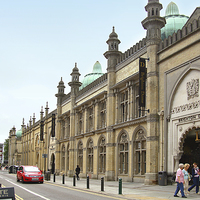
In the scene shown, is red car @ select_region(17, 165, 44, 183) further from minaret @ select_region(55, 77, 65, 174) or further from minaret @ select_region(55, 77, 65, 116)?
minaret @ select_region(55, 77, 65, 116)

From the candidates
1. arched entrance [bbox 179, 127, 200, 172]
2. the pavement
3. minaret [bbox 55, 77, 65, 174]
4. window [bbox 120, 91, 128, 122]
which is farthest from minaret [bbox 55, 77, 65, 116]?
arched entrance [bbox 179, 127, 200, 172]

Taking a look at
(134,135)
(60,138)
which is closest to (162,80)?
(134,135)

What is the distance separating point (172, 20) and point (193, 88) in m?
18.1

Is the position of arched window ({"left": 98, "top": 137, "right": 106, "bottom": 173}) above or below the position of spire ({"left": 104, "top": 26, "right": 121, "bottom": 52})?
below

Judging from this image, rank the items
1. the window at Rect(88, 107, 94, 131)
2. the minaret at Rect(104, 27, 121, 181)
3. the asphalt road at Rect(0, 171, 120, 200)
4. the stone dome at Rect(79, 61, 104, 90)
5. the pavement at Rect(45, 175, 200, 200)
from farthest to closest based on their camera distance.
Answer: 1. the stone dome at Rect(79, 61, 104, 90)
2. the window at Rect(88, 107, 94, 131)
3. the minaret at Rect(104, 27, 121, 181)
4. the asphalt road at Rect(0, 171, 120, 200)
5. the pavement at Rect(45, 175, 200, 200)

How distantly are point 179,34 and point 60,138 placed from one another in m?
27.9

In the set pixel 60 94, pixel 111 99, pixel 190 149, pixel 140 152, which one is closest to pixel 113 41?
pixel 111 99

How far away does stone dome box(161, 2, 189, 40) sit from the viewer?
3267 cm

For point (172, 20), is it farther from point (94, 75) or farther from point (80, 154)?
point (94, 75)

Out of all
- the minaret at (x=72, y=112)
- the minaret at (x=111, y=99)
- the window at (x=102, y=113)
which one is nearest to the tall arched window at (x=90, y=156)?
the window at (x=102, y=113)

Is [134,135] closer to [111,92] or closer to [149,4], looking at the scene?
[111,92]

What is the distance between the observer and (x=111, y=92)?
27.9 metres

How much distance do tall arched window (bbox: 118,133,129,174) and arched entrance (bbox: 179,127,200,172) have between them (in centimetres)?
661

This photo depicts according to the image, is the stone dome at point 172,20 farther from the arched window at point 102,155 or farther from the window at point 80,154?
the window at point 80,154
